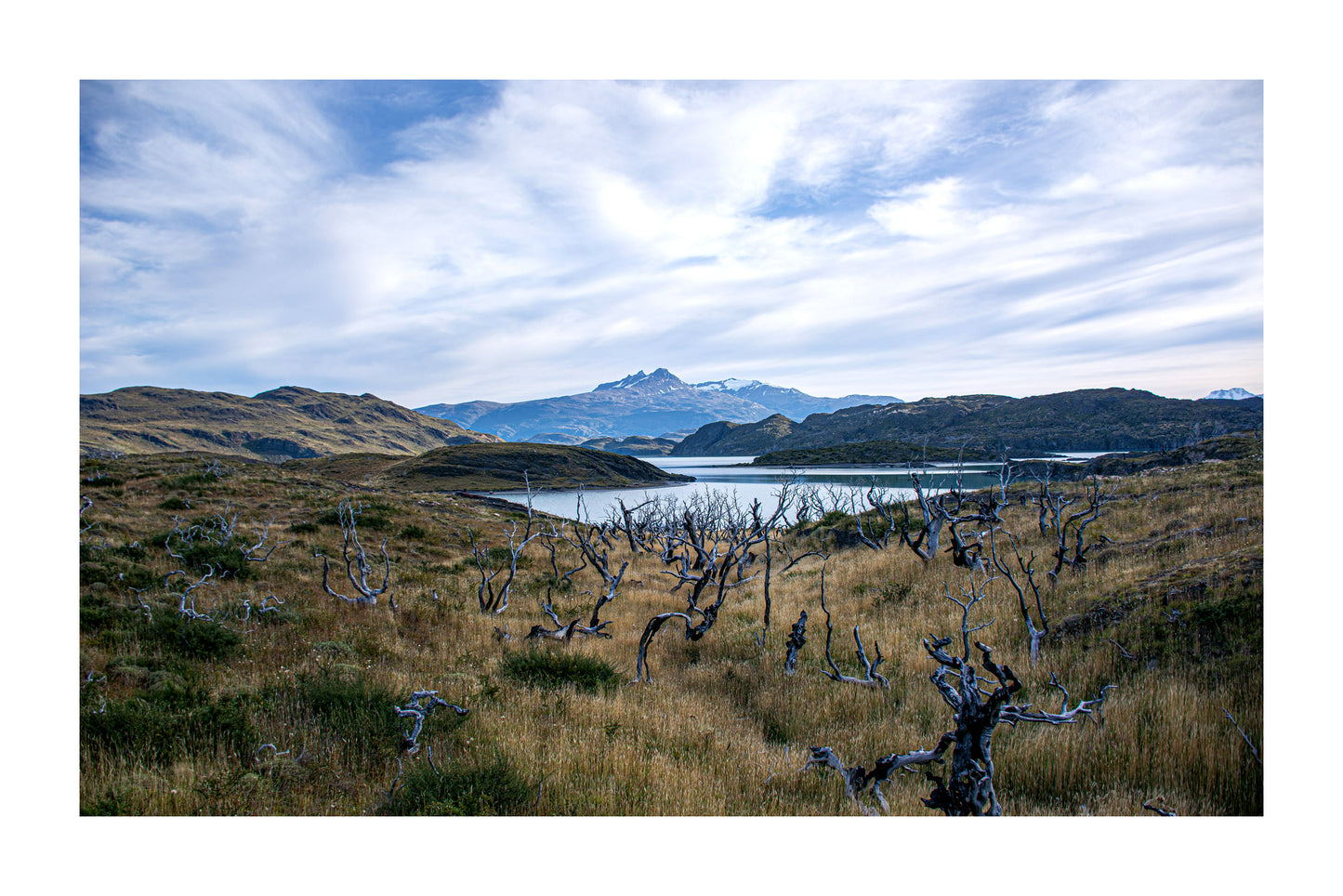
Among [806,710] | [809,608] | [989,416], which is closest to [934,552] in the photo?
[809,608]

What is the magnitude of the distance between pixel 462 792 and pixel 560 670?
3.84 metres

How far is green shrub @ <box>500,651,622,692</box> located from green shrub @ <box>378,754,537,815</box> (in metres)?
2.96

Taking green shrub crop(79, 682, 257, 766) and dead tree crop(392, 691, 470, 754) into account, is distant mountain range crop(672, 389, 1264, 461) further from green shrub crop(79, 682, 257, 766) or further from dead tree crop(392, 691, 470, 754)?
green shrub crop(79, 682, 257, 766)

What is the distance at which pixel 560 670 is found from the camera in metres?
8.29

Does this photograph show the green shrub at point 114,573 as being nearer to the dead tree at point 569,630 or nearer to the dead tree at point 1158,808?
the dead tree at point 569,630

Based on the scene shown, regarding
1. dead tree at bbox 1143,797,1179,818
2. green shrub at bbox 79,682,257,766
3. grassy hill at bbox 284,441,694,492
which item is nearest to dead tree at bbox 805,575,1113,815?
dead tree at bbox 1143,797,1179,818

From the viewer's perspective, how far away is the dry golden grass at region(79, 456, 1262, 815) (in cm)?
471

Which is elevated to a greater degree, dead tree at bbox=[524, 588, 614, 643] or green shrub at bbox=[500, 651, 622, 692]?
green shrub at bbox=[500, 651, 622, 692]

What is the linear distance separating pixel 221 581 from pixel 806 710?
1222 centimetres

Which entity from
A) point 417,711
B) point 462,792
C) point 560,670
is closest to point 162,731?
point 417,711

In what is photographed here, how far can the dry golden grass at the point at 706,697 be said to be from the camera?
471 cm

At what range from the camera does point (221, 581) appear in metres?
12.2

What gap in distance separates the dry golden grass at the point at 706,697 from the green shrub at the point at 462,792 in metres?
0.11

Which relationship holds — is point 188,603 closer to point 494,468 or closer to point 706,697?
point 706,697
